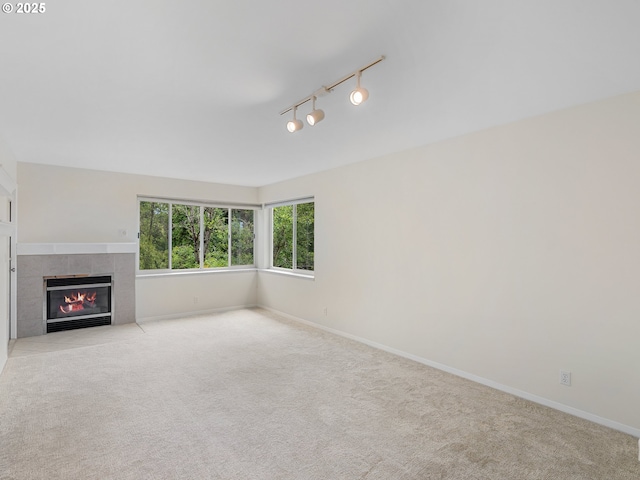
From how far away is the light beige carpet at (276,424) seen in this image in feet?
6.67

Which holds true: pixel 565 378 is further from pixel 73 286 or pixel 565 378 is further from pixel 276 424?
pixel 73 286

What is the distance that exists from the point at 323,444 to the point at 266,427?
0.45m

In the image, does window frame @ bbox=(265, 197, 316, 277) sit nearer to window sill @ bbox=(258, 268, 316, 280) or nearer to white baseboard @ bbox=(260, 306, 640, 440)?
window sill @ bbox=(258, 268, 316, 280)

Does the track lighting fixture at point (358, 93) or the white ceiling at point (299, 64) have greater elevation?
the white ceiling at point (299, 64)

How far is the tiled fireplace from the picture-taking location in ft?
15.2

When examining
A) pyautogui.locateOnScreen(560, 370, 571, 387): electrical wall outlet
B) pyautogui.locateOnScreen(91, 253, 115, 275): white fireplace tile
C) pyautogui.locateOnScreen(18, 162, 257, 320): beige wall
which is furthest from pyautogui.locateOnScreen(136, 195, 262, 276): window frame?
pyautogui.locateOnScreen(560, 370, 571, 387): electrical wall outlet

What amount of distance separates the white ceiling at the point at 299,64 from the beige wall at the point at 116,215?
158 cm

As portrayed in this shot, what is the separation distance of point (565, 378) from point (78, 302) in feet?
19.7

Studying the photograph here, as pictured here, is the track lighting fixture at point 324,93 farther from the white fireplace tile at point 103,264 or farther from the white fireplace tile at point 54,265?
the white fireplace tile at point 54,265

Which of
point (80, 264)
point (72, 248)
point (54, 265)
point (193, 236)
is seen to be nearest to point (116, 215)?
point (72, 248)

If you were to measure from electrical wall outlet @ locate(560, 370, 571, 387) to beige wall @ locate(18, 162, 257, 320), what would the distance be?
5.19 metres

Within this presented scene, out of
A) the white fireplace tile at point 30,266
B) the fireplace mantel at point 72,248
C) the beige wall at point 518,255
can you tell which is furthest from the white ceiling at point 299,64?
the white fireplace tile at point 30,266

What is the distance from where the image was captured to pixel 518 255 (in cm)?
299

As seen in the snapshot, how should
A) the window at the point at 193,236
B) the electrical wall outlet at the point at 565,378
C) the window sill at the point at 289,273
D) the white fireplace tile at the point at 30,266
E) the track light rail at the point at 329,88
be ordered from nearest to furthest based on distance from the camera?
the track light rail at the point at 329,88
the electrical wall outlet at the point at 565,378
the white fireplace tile at the point at 30,266
the window sill at the point at 289,273
the window at the point at 193,236
